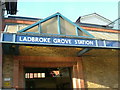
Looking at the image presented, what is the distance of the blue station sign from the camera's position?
5770 millimetres

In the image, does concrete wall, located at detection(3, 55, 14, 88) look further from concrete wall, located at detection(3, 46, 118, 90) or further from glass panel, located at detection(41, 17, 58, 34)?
glass panel, located at detection(41, 17, 58, 34)

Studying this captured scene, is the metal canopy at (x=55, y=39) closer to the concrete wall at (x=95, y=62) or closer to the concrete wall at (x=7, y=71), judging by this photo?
the concrete wall at (x=95, y=62)

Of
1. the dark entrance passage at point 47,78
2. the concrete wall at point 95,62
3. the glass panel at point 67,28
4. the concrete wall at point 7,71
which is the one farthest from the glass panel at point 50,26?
the dark entrance passage at point 47,78

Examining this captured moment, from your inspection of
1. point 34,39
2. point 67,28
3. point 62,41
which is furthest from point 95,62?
point 34,39

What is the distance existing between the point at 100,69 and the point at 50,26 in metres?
3.99

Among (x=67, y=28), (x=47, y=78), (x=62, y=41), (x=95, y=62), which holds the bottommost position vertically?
(x=47, y=78)

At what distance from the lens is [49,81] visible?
623 inches

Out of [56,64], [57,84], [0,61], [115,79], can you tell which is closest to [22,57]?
[0,61]

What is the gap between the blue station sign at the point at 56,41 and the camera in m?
5.77

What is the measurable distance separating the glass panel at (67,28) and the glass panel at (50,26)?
1.00 feet

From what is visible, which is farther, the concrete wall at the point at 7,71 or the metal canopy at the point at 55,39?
the concrete wall at the point at 7,71

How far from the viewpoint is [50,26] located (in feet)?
23.3

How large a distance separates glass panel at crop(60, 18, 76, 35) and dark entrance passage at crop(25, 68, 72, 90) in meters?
2.93

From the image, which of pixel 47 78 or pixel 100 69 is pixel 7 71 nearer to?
pixel 100 69
